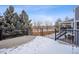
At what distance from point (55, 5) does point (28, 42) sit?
0.86 meters

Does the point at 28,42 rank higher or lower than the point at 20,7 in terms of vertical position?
lower

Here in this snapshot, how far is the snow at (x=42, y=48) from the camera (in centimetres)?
859

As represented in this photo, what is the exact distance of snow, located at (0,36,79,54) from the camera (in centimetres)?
859

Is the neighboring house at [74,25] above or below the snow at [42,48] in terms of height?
above

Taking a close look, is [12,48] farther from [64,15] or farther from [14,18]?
[64,15]

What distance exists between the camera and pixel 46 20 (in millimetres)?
8617

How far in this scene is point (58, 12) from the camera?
862 cm

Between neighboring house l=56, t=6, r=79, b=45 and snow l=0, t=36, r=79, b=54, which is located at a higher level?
neighboring house l=56, t=6, r=79, b=45

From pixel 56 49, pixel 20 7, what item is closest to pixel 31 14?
pixel 20 7

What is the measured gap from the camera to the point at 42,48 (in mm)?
8617

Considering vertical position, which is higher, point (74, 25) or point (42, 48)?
point (74, 25)

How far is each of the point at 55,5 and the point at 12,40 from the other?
3.39 feet

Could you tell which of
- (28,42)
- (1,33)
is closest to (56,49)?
(28,42)

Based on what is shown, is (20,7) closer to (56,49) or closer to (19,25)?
(19,25)
